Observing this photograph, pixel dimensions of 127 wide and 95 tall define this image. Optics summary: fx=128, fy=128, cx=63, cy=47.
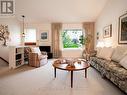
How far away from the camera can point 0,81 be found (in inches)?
138

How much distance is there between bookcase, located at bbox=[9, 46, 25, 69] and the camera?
16.6 ft

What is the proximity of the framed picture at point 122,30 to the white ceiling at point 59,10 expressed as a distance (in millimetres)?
1879

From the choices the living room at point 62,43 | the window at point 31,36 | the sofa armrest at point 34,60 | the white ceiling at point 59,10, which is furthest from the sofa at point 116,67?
the window at point 31,36

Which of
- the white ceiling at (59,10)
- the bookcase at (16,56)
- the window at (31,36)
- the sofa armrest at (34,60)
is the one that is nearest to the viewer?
the bookcase at (16,56)

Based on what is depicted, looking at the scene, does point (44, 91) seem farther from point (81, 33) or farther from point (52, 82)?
point (81, 33)

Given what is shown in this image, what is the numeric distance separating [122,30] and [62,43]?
440 cm

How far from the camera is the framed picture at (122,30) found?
13.8 feet

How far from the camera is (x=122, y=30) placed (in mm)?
4402

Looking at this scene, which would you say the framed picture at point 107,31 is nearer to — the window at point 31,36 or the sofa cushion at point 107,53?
the sofa cushion at point 107,53

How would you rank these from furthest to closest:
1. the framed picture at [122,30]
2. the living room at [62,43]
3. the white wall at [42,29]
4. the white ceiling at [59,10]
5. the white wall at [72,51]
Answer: the white wall at [42,29] < the white wall at [72,51] < the white ceiling at [59,10] < the framed picture at [122,30] < the living room at [62,43]

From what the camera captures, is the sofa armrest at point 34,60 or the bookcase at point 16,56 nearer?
the bookcase at point 16,56

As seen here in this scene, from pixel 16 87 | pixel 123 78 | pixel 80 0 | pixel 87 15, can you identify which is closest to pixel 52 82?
pixel 16 87

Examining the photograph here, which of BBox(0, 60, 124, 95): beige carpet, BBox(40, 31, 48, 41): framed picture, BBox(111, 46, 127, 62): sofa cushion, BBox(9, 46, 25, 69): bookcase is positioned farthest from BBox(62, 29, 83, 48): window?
BBox(0, 60, 124, 95): beige carpet

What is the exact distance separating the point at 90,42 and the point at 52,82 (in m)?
5.18
